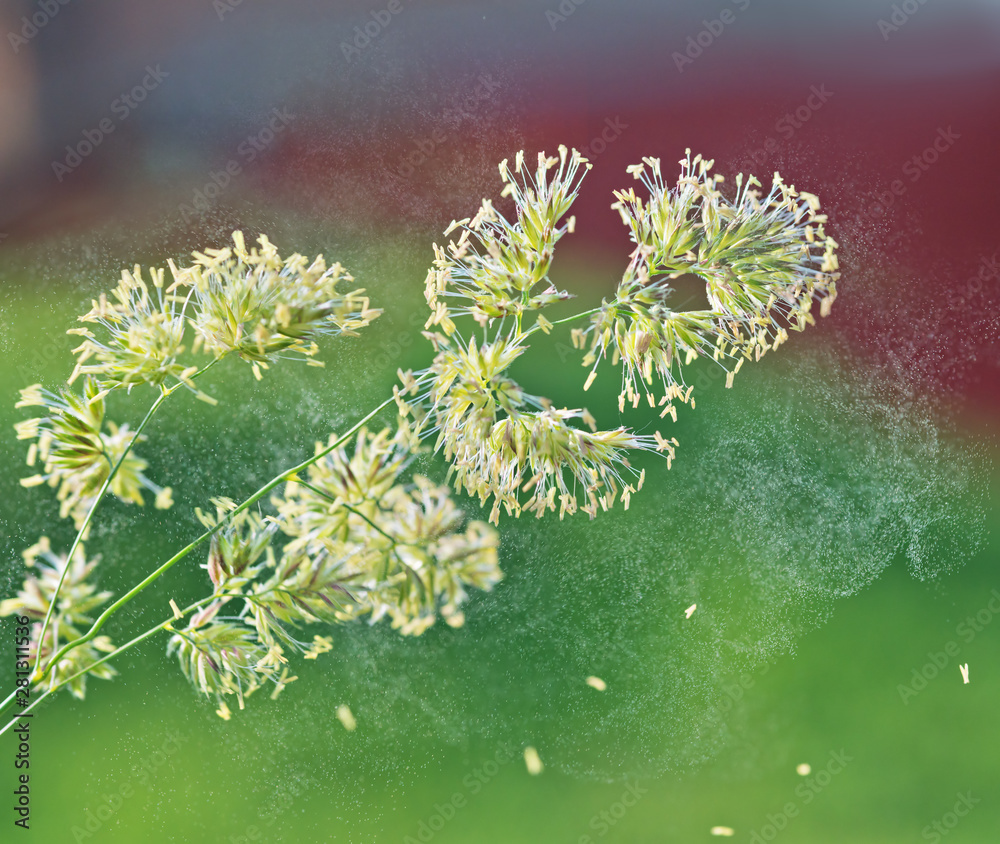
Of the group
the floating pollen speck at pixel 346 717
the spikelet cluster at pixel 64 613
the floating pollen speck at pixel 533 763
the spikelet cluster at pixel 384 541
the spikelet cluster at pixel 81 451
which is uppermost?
the spikelet cluster at pixel 81 451

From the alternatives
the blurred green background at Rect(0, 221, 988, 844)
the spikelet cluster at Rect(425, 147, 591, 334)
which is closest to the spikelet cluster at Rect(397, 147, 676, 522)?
the spikelet cluster at Rect(425, 147, 591, 334)

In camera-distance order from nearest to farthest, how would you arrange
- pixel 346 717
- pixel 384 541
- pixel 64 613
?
pixel 384 541 < pixel 64 613 < pixel 346 717

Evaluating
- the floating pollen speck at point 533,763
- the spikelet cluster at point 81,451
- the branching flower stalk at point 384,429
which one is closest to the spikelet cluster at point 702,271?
the branching flower stalk at point 384,429

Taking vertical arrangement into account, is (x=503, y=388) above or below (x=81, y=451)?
below

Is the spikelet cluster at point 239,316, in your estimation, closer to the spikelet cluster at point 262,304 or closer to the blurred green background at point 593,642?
the spikelet cluster at point 262,304

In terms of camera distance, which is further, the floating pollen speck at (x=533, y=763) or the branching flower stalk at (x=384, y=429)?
the floating pollen speck at (x=533, y=763)

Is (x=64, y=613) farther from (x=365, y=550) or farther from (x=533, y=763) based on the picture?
(x=533, y=763)

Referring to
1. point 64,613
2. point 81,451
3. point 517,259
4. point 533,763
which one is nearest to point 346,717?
point 533,763
